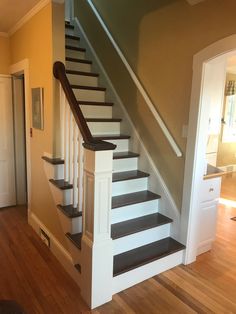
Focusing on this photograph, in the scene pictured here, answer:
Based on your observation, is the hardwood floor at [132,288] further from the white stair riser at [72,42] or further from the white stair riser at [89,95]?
the white stair riser at [72,42]

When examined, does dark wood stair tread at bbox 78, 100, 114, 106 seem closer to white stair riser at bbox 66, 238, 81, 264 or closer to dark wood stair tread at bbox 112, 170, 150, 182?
dark wood stair tread at bbox 112, 170, 150, 182

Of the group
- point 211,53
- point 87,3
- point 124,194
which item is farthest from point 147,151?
point 87,3

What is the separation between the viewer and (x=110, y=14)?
11.7 ft

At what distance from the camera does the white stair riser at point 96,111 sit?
3.27 metres

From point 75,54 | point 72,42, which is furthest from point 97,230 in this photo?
point 72,42

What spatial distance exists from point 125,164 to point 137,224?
29.8 inches

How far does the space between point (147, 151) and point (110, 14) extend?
2.02 metres

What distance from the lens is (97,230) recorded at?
192cm

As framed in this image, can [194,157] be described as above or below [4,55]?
below

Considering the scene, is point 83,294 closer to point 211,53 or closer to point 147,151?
point 147,151

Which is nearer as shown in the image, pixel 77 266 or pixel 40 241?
pixel 77 266

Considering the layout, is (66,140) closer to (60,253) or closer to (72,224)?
(72,224)

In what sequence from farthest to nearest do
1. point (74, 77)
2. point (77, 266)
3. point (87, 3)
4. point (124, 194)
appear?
point (87, 3), point (74, 77), point (124, 194), point (77, 266)

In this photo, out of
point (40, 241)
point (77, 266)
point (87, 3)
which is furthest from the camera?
point (87, 3)
